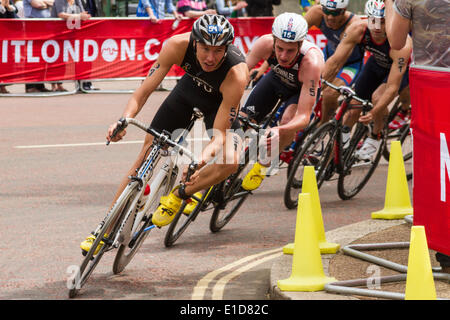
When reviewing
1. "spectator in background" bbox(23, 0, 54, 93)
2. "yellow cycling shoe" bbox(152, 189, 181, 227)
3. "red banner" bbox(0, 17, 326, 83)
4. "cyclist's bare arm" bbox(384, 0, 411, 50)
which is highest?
"cyclist's bare arm" bbox(384, 0, 411, 50)

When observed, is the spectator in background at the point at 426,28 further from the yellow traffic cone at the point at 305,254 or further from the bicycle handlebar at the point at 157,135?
the bicycle handlebar at the point at 157,135

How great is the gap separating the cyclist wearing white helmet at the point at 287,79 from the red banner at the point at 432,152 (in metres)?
2.08

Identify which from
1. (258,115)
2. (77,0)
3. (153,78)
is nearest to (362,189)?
(258,115)

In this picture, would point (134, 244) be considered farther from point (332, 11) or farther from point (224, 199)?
point (332, 11)

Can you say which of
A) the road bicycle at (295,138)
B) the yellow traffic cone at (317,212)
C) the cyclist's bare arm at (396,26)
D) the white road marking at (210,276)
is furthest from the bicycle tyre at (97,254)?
the road bicycle at (295,138)

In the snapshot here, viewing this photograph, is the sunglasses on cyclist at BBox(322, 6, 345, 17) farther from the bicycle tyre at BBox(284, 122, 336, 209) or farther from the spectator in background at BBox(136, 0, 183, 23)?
the spectator in background at BBox(136, 0, 183, 23)

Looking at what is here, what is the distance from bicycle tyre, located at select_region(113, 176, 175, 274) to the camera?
6.99 m

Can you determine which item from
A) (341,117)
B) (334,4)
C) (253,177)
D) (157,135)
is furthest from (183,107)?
(334,4)

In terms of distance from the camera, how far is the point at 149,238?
854cm

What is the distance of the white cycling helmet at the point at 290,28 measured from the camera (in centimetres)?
875

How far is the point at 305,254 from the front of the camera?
20.9 feet

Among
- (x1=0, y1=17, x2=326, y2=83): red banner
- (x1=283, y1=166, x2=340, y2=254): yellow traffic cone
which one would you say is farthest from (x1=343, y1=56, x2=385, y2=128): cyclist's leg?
(x1=0, y1=17, x2=326, y2=83): red banner

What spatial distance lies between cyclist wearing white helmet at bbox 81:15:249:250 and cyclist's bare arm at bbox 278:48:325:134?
131cm

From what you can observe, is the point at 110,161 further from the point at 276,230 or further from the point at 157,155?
the point at 157,155
